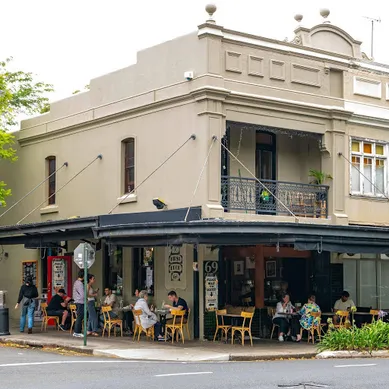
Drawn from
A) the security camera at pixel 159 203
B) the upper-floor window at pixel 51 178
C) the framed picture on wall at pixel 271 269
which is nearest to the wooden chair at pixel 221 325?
the framed picture on wall at pixel 271 269

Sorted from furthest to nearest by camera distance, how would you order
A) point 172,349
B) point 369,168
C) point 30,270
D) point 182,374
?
point 30,270 < point 369,168 < point 172,349 < point 182,374

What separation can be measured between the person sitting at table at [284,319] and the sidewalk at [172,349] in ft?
1.29

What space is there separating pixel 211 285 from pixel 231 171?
10.2ft

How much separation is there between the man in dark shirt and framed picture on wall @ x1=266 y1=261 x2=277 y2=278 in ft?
18.7

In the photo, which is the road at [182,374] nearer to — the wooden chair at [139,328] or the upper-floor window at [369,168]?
the wooden chair at [139,328]

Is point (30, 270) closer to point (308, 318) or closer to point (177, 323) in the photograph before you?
point (177, 323)

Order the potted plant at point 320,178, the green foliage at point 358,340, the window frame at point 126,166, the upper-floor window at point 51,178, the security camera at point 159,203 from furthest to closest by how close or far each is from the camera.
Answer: the upper-floor window at point 51,178
the window frame at point 126,166
the potted plant at point 320,178
the security camera at point 159,203
the green foliage at point 358,340

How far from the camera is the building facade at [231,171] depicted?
69.9ft

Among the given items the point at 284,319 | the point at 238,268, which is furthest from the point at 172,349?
the point at 238,268

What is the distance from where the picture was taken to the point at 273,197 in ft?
74.8

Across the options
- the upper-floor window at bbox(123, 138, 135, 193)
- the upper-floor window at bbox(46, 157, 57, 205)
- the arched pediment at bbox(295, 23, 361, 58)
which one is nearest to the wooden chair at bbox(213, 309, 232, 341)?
the upper-floor window at bbox(123, 138, 135, 193)

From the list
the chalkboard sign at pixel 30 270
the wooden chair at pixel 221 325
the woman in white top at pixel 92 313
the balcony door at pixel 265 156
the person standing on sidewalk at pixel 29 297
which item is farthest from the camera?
the chalkboard sign at pixel 30 270

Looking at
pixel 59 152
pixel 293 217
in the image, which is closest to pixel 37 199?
pixel 59 152

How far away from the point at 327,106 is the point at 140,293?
7.08m
